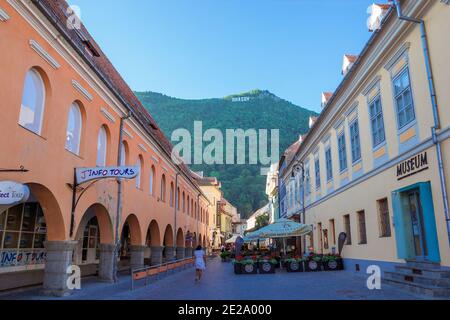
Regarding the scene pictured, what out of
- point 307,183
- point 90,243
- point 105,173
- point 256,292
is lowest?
point 256,292

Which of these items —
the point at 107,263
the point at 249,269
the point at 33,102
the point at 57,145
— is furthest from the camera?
the point at 249,269

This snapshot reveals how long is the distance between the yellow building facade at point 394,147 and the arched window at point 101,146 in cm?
1050

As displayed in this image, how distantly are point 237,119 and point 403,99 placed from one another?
2454 inches

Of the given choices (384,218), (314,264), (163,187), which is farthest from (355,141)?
(163,187)

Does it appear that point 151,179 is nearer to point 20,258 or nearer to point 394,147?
point 20,258

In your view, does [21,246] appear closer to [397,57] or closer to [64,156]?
[64,156]

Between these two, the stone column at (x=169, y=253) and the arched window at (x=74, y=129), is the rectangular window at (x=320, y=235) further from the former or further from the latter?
the arched window at (x=74, y=129)

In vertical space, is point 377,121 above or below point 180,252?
above

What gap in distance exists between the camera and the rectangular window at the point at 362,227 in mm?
16062

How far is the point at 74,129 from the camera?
12.8 meters

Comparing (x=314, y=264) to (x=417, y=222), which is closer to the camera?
(x=417, y=222)

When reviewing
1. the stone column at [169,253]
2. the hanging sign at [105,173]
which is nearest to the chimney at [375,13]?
the hanging sign at [105,173]

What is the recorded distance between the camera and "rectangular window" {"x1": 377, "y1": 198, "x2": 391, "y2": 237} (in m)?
13.6
